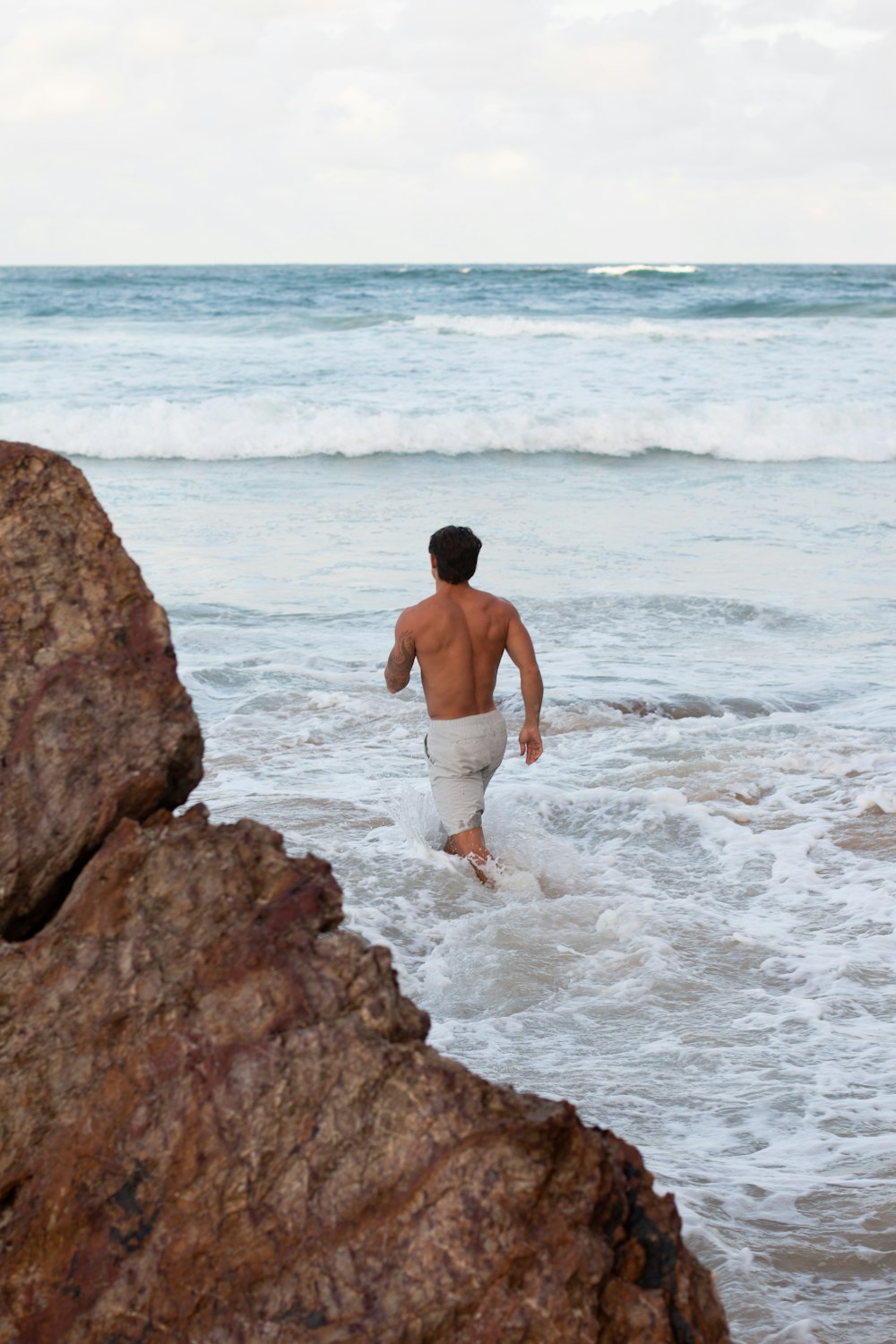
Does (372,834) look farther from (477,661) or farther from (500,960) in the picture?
(500,960)

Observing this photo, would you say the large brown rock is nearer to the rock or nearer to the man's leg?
the rock

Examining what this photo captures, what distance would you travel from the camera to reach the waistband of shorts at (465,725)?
493 cm

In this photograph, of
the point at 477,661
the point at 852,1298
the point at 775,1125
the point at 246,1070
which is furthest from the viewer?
the point at 477,661

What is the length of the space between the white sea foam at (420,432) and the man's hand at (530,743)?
11.9m

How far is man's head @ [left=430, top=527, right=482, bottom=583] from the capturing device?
15.4 feet

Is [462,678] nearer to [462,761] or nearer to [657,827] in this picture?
[462,761]

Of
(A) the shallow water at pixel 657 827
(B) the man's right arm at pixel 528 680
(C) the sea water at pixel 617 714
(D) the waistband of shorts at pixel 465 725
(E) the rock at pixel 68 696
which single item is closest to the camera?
(E) the rock at pixel 68 696

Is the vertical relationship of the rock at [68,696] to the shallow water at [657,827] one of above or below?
above

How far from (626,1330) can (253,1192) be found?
19.9 inches

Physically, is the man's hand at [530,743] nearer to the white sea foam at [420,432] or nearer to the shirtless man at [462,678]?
the shirtless man at [462,678]

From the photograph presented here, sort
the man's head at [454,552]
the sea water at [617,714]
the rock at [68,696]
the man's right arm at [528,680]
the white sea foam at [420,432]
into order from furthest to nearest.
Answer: the white sea foam at [420,432], the man's right arm at [528,680], the man's head at [454,552], the sea water at [617,714], the rock at [68,696]

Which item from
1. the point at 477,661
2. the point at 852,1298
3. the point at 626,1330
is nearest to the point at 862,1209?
the point at 852,1298

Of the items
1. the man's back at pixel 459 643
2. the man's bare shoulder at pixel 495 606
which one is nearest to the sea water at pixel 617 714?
the man's back at pixel 459 643

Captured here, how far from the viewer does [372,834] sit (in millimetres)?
5160
